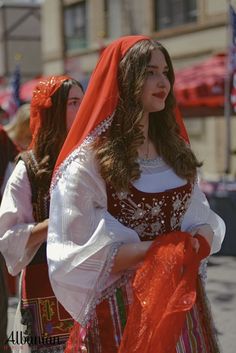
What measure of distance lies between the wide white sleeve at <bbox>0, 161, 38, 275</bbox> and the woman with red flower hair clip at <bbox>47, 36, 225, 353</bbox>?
56 centimetres

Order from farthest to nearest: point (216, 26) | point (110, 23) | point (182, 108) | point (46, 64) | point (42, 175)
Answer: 1. point (46, 64)
2. point (110, 23)
3. point (216, 26)
4. point (182, 108)
5. point (42, 175)

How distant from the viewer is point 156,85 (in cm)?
196

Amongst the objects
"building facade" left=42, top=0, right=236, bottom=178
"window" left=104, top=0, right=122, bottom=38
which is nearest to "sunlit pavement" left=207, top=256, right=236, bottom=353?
"building facade" left=42, top=0, right=236, bottom=178

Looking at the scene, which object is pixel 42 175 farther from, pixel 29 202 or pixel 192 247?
pixel 192 247

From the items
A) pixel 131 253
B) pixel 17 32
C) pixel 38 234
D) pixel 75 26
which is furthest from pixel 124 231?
pixel 17 32

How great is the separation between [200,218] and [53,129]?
84 cm

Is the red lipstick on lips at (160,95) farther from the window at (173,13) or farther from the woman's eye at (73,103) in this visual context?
the window at (173,13)

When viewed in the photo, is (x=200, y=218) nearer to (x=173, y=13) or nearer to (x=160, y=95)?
(x=160, y=95)

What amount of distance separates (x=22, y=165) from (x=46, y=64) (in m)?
21.6

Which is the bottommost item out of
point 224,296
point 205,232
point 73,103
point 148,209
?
point 224,296

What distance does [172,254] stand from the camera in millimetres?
1845

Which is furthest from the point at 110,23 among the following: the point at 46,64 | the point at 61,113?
the point at 61,113

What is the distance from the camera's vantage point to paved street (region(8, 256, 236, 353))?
4.30 m

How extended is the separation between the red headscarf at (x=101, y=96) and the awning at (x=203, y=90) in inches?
277
